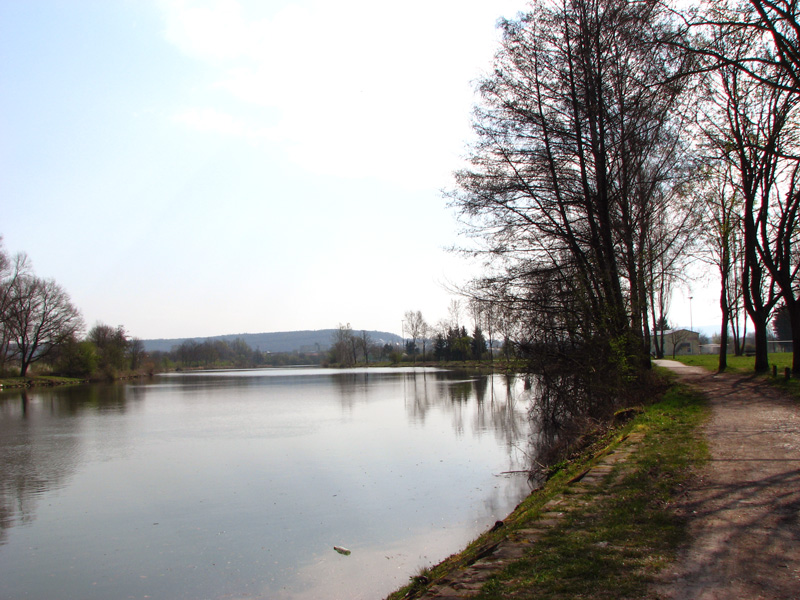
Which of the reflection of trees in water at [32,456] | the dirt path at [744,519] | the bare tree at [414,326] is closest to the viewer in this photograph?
the dirt path at [744,519]

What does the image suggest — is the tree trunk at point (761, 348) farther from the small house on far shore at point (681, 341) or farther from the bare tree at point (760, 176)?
the small house on far shore at point (681, 341)

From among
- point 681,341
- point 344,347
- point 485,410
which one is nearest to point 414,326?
point 344,347

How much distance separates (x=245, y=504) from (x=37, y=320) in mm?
53894

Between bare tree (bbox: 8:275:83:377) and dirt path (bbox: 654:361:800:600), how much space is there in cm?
5601

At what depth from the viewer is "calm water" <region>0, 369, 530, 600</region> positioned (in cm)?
653

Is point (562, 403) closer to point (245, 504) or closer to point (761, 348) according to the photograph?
point (245, 504)

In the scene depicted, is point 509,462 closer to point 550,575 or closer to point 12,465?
point 550,575

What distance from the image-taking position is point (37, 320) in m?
53.2

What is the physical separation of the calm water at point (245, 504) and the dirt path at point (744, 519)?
3.12m

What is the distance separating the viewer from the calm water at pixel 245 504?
653 cm

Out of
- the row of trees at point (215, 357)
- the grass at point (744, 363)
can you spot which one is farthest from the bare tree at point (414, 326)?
the grass at point (744, 363)

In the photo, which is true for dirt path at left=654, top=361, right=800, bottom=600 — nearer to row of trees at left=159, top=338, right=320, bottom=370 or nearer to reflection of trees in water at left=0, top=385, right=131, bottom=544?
reflection of trees in water at left=0, top=385, right=131, bottom=544

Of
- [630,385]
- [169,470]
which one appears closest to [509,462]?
[630,385]

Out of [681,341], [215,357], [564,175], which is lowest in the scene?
[215,357]
